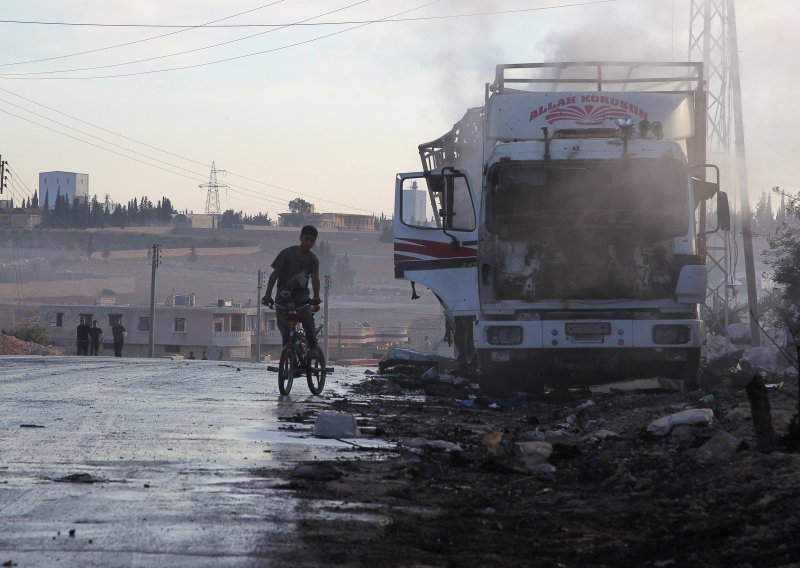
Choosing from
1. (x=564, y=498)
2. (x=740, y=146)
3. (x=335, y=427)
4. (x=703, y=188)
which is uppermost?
(x=740, y=146)

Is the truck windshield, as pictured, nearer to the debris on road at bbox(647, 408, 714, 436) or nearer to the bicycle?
the bicycle

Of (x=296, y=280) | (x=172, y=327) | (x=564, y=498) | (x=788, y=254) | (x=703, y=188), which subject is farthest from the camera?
(x=172, y=327)

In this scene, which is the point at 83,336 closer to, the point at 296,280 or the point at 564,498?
the point at 296,280

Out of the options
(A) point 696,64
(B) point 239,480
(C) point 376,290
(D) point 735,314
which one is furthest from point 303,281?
(C) point 376,290

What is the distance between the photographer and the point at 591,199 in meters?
14.2

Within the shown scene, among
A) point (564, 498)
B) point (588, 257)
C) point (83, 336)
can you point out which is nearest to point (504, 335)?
point (588, 257)

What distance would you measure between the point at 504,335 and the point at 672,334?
1999 millimetres

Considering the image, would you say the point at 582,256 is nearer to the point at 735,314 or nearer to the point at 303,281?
the point at 303,281

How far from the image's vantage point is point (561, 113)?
1522cm

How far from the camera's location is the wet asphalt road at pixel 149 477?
464 centimetres

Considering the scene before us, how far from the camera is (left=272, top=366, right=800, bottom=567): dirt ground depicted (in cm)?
478

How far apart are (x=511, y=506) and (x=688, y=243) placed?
8705 mm

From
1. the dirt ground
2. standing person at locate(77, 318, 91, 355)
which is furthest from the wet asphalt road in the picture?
standing person at locate(77, 318, 91, 355)

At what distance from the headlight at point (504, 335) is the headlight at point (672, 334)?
163 cm
